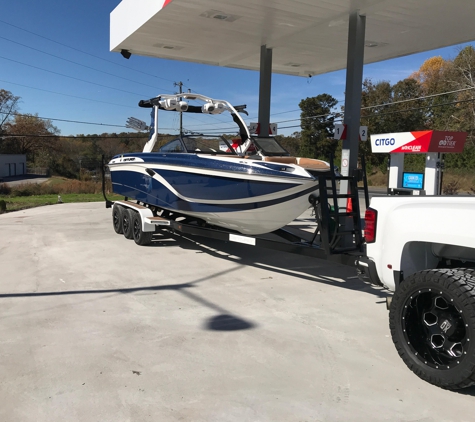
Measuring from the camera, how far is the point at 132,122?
32.1 feet

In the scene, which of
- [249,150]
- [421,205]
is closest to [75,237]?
[249,150]

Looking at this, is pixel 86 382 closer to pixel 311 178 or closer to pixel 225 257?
pixel 311 178

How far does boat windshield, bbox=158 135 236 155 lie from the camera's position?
24.8 ft

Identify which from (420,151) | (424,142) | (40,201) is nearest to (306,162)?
(424,142)

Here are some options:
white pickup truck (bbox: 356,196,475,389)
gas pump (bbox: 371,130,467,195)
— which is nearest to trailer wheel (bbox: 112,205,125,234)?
white pickup truck (bbox: 356,196,475,389)

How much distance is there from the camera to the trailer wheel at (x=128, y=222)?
30.2 feet

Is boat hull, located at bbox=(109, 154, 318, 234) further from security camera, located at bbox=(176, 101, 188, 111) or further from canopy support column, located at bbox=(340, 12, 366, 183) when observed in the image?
canopy support column, located at bbox=(340, 12, 366, 183)

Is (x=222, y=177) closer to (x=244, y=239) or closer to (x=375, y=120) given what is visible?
(x=244, y=239)

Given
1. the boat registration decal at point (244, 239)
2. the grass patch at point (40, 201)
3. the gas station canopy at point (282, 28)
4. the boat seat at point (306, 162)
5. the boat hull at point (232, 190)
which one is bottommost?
the grass patch at point (40, 201)

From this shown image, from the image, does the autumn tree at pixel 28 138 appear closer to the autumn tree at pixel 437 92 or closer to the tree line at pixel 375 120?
the tree line at pixel 375 120

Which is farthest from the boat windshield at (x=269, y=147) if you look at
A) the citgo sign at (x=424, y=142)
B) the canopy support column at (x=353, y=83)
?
the citgo sign at (x=424, y=142)

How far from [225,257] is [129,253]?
5.95 feet

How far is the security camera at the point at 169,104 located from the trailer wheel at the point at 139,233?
2240 mm

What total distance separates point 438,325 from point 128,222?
715cm
